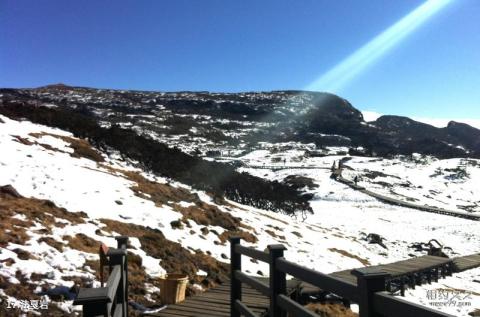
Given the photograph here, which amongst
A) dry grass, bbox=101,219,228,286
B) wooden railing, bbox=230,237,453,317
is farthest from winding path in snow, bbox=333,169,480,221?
wooden railing, bbox=230,237,453,317

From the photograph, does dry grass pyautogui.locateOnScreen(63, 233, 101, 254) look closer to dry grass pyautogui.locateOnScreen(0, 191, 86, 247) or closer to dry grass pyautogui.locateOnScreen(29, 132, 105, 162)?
dry grass pyautogui.locateOnScreen(0, 191, 86, 247)

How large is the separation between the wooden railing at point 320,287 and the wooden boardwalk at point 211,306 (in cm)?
76

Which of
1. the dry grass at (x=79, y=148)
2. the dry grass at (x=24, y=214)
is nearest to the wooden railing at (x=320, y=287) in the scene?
the dry grass at (x=24, y=214)

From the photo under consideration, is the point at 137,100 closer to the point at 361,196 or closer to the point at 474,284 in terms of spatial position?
the point at 361,196

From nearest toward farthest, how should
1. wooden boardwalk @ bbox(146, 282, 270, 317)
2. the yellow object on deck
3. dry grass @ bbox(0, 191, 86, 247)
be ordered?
wooden boardwalk @ bbox(146, 282, 270, 317), the yellow object on deck, dry grass @ bbox(0, 191, 86, 247)

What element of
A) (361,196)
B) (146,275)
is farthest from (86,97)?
(146,275)

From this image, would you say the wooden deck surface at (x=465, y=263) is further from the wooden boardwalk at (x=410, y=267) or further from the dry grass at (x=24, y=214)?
the dry grass at (x=24, y=214)

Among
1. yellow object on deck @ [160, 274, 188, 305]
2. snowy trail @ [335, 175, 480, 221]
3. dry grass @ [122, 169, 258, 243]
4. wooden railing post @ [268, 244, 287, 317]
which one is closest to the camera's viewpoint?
wooden railing post @ [268, 244, 287, 317]

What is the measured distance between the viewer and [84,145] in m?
20.2

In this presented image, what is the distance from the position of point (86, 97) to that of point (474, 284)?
543 ft

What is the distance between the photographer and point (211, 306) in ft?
24.2

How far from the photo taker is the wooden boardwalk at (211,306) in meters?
6.91

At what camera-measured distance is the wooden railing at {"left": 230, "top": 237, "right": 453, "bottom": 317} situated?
8.55 feet

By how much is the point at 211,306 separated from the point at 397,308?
526 cm
